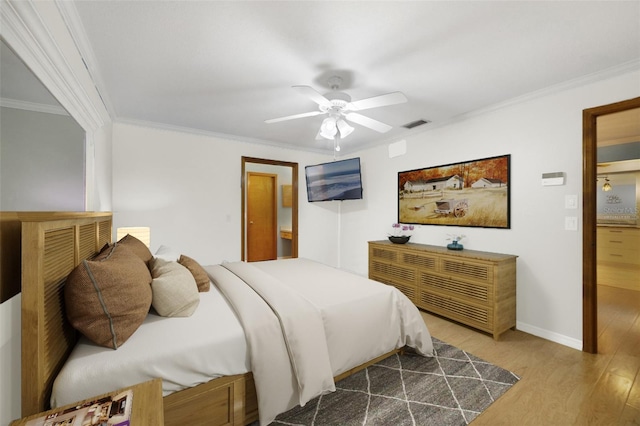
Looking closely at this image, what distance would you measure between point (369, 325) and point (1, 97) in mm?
2225

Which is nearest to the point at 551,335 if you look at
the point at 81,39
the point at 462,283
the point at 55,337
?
the point at 462,283

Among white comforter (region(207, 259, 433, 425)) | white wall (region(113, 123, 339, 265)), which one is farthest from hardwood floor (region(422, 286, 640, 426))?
white wall (region(113, 123, 339, 265))

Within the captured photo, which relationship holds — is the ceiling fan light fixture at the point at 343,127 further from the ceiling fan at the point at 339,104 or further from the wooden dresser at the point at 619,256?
the wooden dresser at the point at 619,256

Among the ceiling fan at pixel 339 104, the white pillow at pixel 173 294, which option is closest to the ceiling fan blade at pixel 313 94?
the ceiling fan at pixel 339 104

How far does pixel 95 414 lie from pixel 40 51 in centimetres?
166

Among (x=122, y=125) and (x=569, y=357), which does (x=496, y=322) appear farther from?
(x=122, y=125)

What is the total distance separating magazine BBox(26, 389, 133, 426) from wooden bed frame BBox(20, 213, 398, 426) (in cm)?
17

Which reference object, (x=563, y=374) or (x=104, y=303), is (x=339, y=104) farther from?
(x=563, y=374)

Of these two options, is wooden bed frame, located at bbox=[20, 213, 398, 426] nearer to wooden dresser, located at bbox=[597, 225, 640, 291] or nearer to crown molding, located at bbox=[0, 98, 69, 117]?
crown molding, located at bbox=[0, 98, 69, 117]

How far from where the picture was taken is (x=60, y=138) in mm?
1685

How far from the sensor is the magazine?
0.88 metres

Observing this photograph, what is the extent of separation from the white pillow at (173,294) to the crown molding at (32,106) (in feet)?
3.41

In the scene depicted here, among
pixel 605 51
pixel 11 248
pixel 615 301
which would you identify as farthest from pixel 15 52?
pixel 615 301

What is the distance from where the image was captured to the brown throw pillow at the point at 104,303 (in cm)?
123
